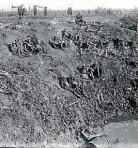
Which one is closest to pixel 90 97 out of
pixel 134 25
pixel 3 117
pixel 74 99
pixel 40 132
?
pixel 74 99

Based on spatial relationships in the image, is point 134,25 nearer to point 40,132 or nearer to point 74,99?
point 74,99

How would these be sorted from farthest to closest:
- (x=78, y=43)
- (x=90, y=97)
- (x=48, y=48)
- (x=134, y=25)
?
(x=134, y=25) → (x=78, y=43) → (x=48, y=48) → (x=90, y=97)

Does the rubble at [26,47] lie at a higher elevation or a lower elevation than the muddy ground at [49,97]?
higher

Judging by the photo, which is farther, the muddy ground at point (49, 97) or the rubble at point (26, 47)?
the rubble at point (26, 47)

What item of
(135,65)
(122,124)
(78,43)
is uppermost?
(78,43)

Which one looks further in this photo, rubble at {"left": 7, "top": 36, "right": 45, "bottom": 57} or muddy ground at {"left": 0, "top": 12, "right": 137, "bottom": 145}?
rubble at {"left": 7, "top": 36, "right": 45, "bottom": 57}

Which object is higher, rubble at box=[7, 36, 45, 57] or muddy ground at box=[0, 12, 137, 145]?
rubble at box=[7, 36, 45, 57]
